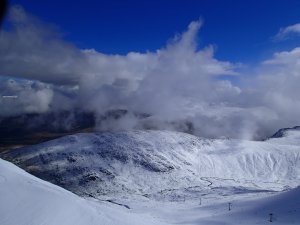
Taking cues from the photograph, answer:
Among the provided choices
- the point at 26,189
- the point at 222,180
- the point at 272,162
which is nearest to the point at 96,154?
the point at 222,180

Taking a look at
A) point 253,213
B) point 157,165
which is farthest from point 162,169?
point 253,213

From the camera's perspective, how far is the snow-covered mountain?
444 feet

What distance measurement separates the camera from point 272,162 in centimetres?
17588

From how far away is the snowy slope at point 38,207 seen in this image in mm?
Answer: 22375

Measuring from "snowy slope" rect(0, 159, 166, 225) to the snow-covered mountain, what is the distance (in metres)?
87.6

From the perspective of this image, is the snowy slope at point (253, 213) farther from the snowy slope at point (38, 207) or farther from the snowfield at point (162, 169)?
the snowy slope at point (38, 207)

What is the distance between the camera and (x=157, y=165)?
156 m

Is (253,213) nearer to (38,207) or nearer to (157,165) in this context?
(38,207)

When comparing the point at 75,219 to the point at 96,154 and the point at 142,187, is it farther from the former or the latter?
the point at 96,154

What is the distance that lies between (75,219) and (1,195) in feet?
15.6

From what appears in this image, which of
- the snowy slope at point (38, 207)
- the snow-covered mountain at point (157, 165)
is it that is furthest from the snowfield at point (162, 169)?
the snowy slope at point (38, 207)

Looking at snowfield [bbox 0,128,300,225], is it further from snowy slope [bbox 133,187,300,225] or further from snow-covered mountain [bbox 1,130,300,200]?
snowy slope [bbox 133,187,300,225]

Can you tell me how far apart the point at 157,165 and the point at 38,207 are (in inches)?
5253

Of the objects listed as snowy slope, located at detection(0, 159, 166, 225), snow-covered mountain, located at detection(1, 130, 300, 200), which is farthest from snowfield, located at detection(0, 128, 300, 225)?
snowy slope, located at detection(0, 159, 166, 225)
